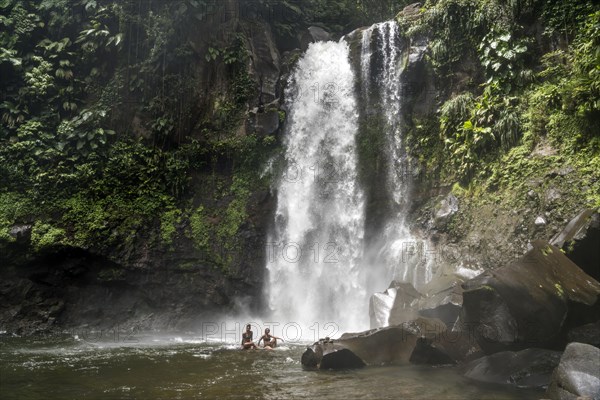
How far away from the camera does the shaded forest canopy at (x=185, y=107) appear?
503 inches

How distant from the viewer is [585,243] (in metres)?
8.38

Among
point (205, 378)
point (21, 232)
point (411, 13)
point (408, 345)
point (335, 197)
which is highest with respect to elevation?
point (411, 13)

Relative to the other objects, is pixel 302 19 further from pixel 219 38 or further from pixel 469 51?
pixel 469 51

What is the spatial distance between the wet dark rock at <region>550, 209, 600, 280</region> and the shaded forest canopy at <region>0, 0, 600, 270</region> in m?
2.97

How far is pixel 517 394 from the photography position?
6430mm

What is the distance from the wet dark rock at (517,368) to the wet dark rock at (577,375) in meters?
0.81

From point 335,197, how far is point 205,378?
886cm

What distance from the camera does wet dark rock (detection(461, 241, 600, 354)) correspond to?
7.57m

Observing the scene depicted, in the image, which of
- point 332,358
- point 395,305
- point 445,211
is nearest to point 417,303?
point 395,305

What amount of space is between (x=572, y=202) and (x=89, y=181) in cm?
1450

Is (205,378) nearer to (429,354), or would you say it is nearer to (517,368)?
(429,354)

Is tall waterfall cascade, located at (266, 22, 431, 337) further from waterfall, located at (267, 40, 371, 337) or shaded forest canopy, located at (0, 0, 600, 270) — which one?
shaded forest canopy, located at (0, 0, 600, 270)

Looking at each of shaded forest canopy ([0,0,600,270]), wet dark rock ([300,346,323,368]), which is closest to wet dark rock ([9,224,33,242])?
shaded forest canopy ([0,0,600,270])

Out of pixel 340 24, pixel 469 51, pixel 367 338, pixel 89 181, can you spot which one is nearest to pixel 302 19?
pixel 340 24
